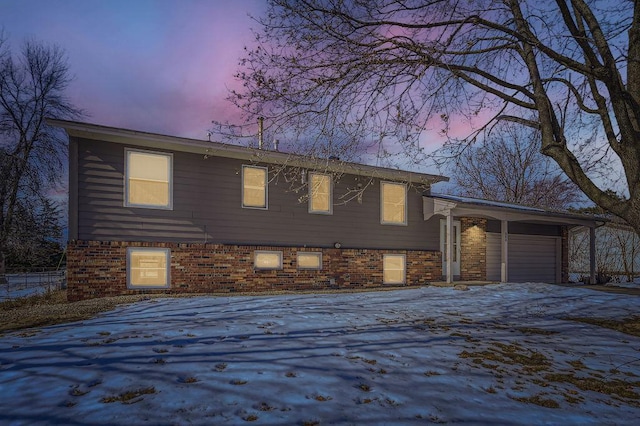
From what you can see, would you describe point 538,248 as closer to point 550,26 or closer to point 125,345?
point 550,26

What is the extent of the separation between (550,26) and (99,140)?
1076 cm

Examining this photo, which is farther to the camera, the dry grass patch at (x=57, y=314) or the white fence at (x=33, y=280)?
the white fence at (x=33, y=280)

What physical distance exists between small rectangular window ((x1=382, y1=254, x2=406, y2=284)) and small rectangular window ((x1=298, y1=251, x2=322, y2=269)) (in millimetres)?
2759

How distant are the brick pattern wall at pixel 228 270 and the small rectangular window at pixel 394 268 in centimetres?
19

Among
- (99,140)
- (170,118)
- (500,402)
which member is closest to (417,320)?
(500,402)

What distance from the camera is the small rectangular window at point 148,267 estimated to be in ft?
35.9

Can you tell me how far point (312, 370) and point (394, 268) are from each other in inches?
427

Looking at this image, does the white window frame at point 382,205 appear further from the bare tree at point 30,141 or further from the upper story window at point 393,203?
the bare tree at point 30,141

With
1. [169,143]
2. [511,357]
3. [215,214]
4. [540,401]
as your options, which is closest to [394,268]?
[215,214]

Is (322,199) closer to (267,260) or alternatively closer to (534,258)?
(267,260)

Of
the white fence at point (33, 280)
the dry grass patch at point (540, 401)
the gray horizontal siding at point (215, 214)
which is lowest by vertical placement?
the white fence at point (33, 280)

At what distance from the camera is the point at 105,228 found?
416 inches

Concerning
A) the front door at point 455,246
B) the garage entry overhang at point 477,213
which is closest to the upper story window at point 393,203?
the garage entry overhang at point 477,213

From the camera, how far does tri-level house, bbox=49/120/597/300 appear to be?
412 inches
